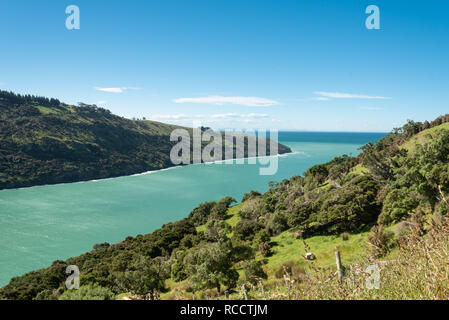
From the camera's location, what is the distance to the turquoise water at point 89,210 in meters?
57.1

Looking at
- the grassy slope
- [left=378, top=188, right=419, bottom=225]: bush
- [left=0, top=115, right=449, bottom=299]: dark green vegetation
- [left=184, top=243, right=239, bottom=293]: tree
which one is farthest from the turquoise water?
[left=378, top=188, right=419, bottom=225]: bush

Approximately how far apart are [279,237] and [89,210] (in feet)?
253

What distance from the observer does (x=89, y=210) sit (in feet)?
290

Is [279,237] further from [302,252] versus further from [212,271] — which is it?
[212,271]

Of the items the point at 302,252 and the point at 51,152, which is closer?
the point at 302,252

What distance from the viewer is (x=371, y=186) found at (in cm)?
3359

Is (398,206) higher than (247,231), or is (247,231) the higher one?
(398,206)

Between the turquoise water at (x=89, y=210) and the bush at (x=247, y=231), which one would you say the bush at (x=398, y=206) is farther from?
the turquoise water at (x=89, y=210)

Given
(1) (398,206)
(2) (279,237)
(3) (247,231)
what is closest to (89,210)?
(3) (247,231)

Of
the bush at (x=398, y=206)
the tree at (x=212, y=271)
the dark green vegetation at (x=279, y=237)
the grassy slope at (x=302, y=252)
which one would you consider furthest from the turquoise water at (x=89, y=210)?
the bush at (x=398, y=206)

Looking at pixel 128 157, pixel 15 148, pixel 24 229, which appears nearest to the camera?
pixel 24 229
